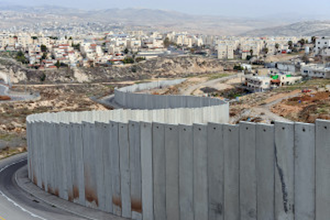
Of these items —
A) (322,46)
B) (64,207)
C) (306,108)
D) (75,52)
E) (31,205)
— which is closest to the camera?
(64,207)

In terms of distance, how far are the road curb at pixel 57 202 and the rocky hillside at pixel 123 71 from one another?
75.7 meters

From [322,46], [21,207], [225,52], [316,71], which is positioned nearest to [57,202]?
[21,207]

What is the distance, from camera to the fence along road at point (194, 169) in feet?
35.4

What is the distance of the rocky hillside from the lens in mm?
96562

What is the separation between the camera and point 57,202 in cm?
1709

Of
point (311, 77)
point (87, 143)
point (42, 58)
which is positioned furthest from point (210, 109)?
point (42, 58)

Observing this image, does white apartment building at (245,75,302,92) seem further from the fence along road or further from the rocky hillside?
the fence along road

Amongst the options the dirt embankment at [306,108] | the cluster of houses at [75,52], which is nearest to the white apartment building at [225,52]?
the cluster of houses at [75,52]

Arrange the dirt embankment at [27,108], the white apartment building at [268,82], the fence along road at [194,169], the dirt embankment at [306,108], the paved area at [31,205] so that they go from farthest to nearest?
the white apartment building at [268,82] → the dirt embankment at [306,108] → the dirt embankment at [27,108] → the paved area at [31,205] → the fence along road at [194,169]

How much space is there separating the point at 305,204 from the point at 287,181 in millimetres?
680

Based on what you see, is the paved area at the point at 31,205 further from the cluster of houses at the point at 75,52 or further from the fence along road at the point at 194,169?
the cluster of houses at the point at 75,52

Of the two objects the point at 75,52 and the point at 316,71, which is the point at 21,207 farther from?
the point at 75,52

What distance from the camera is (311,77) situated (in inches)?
2704

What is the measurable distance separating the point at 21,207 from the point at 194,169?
7500mm
